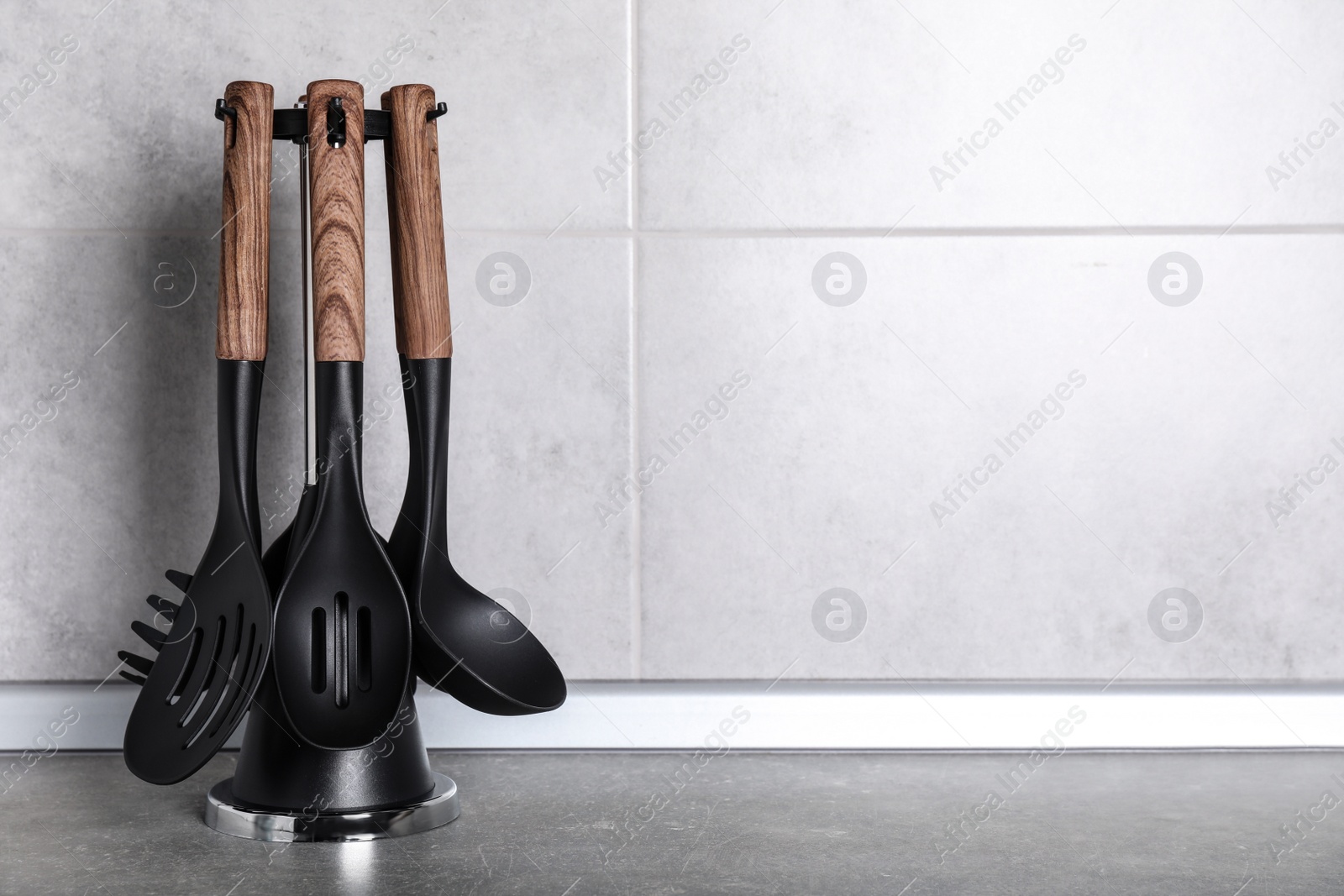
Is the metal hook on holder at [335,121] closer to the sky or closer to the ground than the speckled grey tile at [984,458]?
closer to the sky

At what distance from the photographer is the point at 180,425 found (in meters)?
0.74

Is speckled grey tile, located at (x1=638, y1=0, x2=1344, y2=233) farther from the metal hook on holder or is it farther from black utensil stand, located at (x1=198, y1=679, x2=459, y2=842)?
black utensil stand, located at (x1=198, y1=679, x2=459, y2=842)

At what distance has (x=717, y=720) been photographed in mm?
731

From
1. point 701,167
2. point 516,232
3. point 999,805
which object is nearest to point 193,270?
point 516,232

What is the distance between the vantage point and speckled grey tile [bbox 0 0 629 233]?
0.73 meters

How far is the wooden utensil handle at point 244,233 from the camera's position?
0.56m

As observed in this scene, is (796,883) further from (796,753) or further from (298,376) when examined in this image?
(298,376)

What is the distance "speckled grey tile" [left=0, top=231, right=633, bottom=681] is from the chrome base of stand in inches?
7.7

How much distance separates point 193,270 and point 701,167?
346 mm

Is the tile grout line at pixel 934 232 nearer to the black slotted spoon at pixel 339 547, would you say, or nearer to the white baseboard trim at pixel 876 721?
the black slotted spoon at pixel 339 547

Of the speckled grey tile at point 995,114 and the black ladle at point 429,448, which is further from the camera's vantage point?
the speckled grey tile at point 995,114

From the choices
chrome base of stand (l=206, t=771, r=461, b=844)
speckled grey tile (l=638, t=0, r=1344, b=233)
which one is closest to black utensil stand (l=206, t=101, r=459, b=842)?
chrome base of stand (l=206, t=771, r=461, b=844)

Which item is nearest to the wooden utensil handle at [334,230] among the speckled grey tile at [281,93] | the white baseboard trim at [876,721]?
the speckled grey tile at [281,93]

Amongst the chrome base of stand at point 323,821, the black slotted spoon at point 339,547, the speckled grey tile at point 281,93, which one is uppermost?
the speckled grey tile at point 281,93
